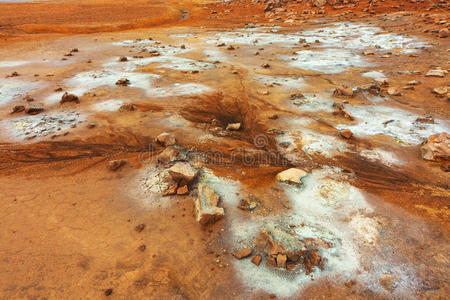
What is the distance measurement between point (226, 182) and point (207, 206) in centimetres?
69

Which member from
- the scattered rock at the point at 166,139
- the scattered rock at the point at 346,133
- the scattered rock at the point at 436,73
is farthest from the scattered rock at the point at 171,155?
the scattered rock at the point at 436,73

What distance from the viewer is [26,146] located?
15.1 feet

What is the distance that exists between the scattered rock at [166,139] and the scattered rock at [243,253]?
103 inches

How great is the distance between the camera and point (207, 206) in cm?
318

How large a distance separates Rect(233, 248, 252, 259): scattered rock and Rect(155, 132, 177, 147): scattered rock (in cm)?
263

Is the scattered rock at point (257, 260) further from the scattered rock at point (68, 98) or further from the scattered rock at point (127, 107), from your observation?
the scattered rock at point (68, 98)

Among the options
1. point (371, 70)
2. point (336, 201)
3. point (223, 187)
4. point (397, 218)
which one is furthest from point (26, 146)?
point (371, 70)

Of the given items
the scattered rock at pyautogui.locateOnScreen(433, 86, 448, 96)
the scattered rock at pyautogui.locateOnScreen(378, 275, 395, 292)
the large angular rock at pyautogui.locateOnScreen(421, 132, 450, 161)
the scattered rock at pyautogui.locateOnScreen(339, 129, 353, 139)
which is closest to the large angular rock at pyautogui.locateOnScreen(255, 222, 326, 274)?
the scattered rock at pyautogui.locateOnScreen(378, 275, 395, 292)

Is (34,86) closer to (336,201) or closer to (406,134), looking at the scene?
(336,201)

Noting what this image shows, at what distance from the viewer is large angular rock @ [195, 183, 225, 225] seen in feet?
10.0

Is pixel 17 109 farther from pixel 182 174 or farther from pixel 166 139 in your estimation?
pixel 182 174

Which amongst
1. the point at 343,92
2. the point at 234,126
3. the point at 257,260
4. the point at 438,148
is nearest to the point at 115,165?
the point at 234,126

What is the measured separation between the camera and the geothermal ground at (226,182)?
255cm

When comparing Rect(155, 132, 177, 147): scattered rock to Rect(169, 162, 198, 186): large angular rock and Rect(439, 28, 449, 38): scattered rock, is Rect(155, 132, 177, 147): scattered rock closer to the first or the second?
Rect(169, 162, 198, 186): large angular rock
